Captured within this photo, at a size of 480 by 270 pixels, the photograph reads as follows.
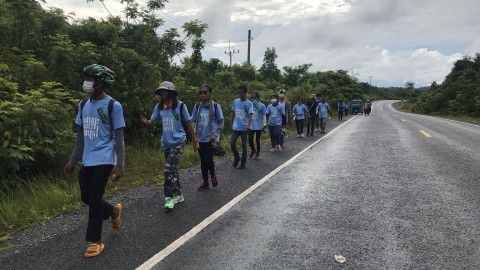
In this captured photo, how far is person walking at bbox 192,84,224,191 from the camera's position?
271 inches

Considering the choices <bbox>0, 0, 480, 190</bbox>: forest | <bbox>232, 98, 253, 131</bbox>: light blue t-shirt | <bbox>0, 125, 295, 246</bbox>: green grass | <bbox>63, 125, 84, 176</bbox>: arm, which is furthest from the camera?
<bbox>232, 98, 253, 131</bbox>: light blue t-shirt

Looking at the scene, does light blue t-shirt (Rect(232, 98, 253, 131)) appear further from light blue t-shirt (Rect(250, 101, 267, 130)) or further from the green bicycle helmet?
the green bicycle helmet

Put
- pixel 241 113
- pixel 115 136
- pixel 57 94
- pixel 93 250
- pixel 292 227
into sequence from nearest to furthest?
pixel 93 250 → pixel 115 136 → pixel 292 227 → pixel 57 94 → pixel 241 113

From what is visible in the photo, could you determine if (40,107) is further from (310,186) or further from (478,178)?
(478,178)

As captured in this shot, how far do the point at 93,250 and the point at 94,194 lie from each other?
1.90 feet

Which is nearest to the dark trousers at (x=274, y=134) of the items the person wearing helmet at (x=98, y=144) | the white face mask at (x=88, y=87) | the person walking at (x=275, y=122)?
the person walking at (x=275, y=122)

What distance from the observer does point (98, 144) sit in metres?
4.13

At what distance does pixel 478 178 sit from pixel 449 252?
422cm

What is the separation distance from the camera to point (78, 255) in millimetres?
3971

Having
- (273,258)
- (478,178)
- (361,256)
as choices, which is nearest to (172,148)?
(273,258)

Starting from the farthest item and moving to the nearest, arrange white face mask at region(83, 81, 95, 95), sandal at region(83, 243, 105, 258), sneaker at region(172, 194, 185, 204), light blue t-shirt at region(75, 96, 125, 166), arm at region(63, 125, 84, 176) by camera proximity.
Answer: sneaker at region(172, 194, 185, 204) → arm at region(63, 125, 84, 176) → light blue t-shirt at region(75, 96, 125, 166) → white face mask at region(83, 81, 95, 95) → sandal at region(83, 243, 105, 258)

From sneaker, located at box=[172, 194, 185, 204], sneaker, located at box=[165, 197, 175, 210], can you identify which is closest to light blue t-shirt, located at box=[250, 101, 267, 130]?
sneaker, located at box=[172, 194, 185, 204]

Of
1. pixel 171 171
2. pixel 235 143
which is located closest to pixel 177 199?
pixel 171 171

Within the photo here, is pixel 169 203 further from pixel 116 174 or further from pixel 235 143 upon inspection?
pixel 235 143
